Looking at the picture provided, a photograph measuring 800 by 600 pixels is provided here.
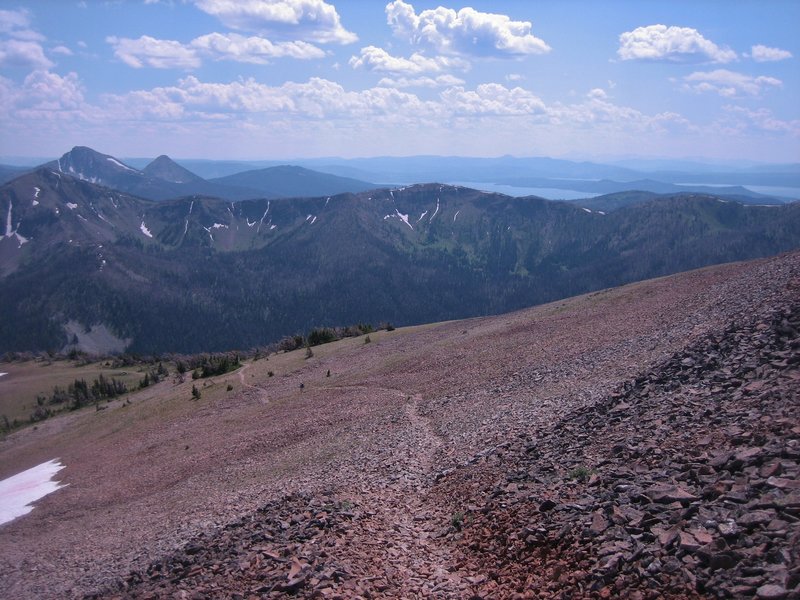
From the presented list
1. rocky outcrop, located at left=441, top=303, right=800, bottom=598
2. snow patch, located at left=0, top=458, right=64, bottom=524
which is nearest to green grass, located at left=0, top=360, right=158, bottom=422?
snow patch, located at left=0, top=458, right=64, bottom=524

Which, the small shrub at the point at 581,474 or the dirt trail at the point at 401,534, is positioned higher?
the small shrub at the point at 581,474

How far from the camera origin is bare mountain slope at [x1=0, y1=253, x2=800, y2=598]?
970 centimetres

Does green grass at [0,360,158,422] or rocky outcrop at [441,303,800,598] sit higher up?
rocky outcrop at [441,303,800,598]

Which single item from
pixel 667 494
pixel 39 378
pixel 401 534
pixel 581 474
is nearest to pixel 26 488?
pixel 401 534

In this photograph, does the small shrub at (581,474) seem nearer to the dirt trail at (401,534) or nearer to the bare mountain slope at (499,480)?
the bare mountain slope at (499,480)

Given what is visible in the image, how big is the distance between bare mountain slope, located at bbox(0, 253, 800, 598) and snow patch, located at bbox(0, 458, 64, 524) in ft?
5.31

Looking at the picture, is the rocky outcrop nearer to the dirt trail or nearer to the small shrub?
the small shrub

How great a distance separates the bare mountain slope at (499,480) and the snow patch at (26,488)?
5.31ft

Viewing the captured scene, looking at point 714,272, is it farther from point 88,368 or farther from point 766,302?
point 88,368

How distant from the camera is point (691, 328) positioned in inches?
933

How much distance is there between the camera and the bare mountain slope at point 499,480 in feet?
31.8

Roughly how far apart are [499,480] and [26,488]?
32250mm

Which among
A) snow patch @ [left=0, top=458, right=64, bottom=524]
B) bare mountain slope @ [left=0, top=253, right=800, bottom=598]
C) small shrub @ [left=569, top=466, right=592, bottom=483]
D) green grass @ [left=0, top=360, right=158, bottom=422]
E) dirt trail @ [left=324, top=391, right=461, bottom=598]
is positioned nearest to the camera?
bare mountain slope @ [left=0, top=253, right=800, bottom=598]

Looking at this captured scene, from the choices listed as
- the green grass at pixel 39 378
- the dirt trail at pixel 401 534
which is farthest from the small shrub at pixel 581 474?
the green grass at pixel 39 378
